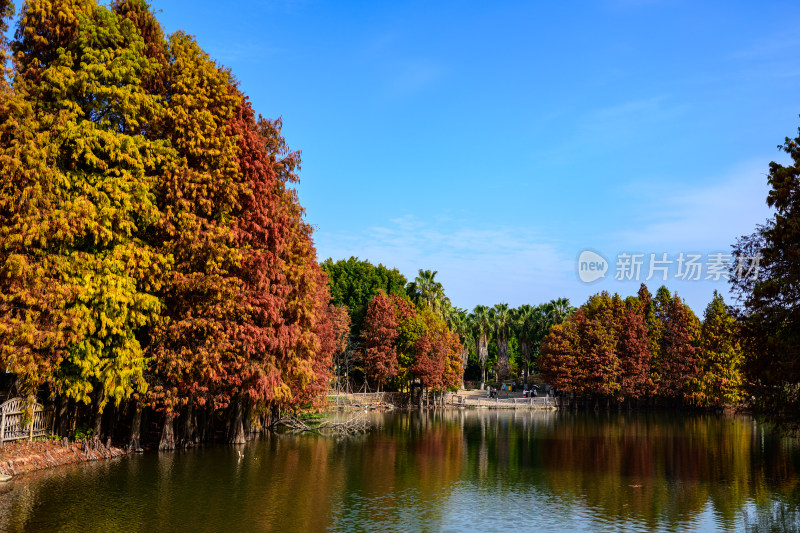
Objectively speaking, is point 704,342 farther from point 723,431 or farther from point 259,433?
point 259,433

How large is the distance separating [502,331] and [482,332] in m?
9.30

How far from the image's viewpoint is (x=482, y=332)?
100875 millimetres

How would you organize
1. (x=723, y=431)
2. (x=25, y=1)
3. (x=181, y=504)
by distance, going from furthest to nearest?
1. (x=723, y=431)
2. (x=25, y=1)
3. (x=181, y=504)

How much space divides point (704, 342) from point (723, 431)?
27.7 metres

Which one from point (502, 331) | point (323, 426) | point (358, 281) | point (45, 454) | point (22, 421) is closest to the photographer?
point (45, 454)

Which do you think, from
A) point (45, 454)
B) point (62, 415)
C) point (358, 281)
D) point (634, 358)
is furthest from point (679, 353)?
point (45, 454)

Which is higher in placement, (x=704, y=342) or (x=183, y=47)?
(x=183, y=47)

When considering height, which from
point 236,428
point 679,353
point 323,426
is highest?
point 679,353

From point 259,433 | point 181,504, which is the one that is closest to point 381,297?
point 259,433

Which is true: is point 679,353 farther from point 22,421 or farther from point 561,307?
point 22,421

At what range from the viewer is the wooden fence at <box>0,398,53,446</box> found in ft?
74.7

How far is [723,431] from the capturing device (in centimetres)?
4900

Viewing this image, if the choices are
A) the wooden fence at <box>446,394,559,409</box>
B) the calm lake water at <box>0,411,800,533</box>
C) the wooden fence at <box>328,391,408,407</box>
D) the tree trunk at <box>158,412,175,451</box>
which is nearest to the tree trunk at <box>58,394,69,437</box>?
the calm lake water at <box>0,411,800,533</box>

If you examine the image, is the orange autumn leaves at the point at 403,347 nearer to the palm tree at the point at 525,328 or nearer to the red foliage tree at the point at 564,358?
the red foliage tree at the point at 564,358
